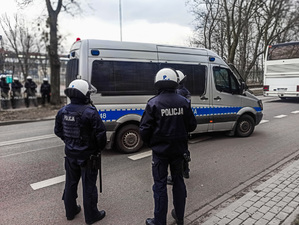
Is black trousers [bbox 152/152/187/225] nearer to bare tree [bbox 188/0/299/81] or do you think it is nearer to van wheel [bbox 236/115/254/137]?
van wheel [bbox 236/115/254/137]

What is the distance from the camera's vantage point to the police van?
5059 mm

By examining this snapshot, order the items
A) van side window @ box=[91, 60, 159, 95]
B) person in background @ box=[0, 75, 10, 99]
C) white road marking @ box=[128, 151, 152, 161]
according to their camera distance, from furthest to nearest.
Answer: person in background @ box=[0, 75, 10, 99] < white road marking @ box=[128, 151, 152, 161] < van side window @ box=[91, 60, 159, 95]

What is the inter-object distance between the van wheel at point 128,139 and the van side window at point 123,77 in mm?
854

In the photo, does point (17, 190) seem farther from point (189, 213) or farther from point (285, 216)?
point (285, 216)

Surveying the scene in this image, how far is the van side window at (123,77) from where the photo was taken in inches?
198

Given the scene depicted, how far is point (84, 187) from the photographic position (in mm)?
2801

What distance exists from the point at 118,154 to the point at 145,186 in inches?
71.2

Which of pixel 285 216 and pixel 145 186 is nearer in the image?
pixel 285 216

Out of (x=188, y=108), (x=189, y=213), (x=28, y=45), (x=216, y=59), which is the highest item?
(x=28, y=45)

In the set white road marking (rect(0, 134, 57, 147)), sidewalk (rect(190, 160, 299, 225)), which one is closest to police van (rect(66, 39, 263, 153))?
white road marking (rect(0, 134, 57, 147))

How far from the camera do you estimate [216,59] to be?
6.46 meters

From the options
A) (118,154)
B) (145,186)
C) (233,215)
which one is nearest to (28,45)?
(118,154)

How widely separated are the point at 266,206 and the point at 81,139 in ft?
8.43

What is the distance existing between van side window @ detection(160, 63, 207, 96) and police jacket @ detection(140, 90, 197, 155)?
137 inches
